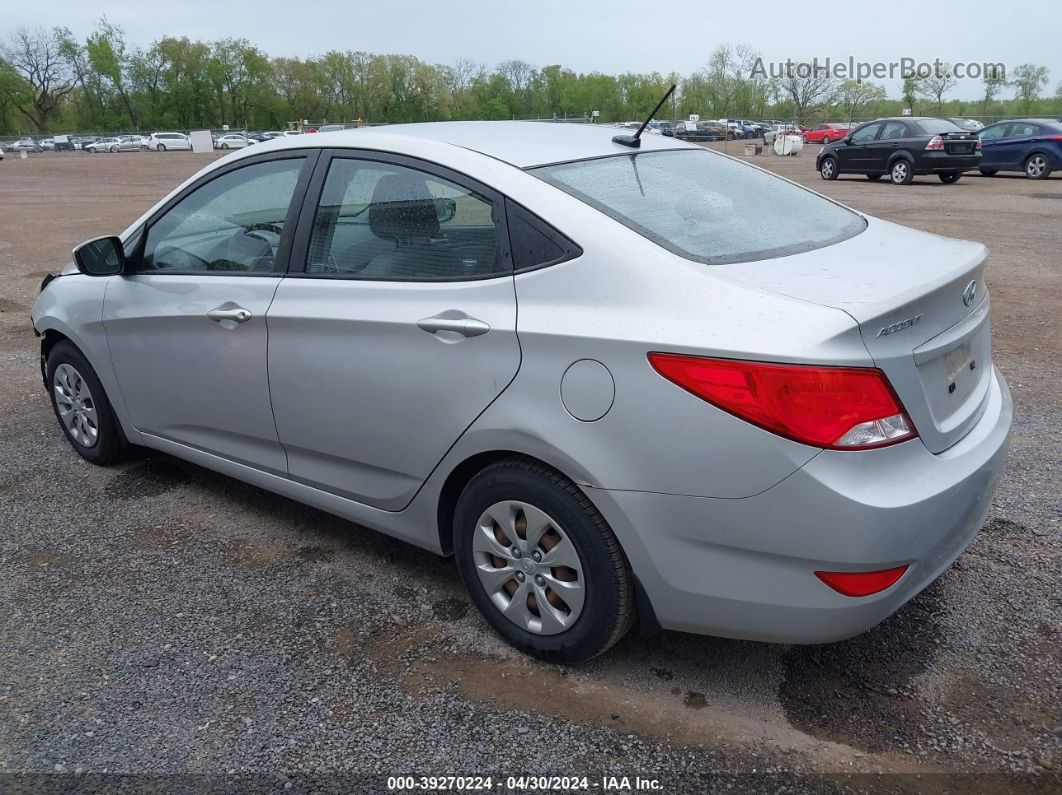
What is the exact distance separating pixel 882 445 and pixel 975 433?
1.94 feet

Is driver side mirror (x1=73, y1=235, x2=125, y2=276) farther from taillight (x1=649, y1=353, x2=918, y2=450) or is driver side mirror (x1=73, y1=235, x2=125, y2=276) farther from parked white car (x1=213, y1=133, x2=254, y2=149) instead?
parked white car (x1=213, y1=133, x2=254, y2=149)

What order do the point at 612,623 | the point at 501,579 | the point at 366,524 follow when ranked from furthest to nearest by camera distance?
Answer: the point at 366,524
the point at 501,579
the point at 612,623

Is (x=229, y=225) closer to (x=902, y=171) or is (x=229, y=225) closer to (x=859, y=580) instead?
(x=859, y=580)

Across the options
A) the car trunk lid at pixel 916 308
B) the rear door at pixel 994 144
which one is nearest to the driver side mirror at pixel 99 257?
the car trunk lid at pixel 916 308

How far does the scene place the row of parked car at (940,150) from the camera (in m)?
20.1

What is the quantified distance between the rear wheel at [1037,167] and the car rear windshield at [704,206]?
71.5 feet

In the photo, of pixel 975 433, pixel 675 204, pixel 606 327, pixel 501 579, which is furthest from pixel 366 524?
pixel 975 433

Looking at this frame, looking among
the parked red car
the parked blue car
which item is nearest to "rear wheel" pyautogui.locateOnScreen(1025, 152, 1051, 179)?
the parked blue car

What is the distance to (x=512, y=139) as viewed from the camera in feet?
10.4

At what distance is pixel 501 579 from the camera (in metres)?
2.86

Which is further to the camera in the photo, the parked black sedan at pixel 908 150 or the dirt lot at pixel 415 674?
the parked black sedan at pixel 908 150

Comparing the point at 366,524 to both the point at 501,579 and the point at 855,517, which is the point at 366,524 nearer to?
the point at 501,579

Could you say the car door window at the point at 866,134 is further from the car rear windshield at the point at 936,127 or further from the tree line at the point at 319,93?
the tree line at the point at 319,93

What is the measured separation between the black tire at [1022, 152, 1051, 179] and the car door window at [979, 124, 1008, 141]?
915 mm
